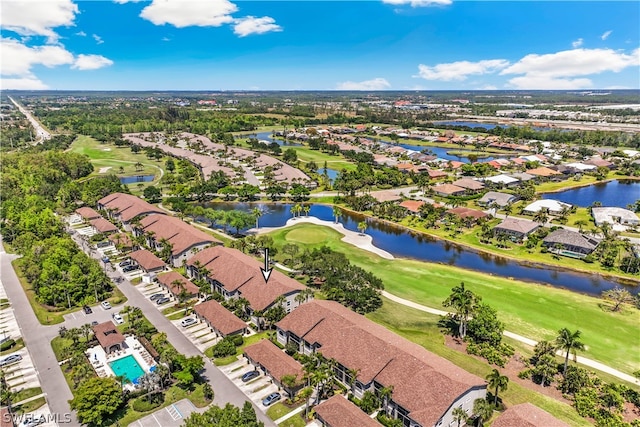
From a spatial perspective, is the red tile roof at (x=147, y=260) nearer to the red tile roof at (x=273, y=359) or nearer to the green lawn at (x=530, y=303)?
the red tile roof at (x=273, y=359)

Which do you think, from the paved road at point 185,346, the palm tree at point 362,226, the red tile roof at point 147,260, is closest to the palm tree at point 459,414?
the paved road at point 185,346

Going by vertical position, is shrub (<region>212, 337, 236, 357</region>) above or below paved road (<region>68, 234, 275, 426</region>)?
above

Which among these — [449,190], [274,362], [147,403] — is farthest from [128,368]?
[449,190]

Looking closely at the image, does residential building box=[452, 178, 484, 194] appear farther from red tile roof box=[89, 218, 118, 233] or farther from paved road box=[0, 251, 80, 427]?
paved road box=[0, 251, 80, 427]

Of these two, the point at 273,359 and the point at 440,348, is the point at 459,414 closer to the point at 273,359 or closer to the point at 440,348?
the point at 440,348

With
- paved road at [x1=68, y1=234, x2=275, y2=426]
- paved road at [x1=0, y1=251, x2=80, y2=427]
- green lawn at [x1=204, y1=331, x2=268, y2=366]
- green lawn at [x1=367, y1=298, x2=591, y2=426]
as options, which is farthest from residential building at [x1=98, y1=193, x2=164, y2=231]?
green lawn at [x1=367, y1=298, x2=591, y2=426]

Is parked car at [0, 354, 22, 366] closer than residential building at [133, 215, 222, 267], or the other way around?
parked car at [0, 354, 22, 366]

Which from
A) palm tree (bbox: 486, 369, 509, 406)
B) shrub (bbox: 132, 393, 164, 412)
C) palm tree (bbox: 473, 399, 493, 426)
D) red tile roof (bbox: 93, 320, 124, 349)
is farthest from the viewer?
red tile roof (bbox: 93, 320, 124, 349)
